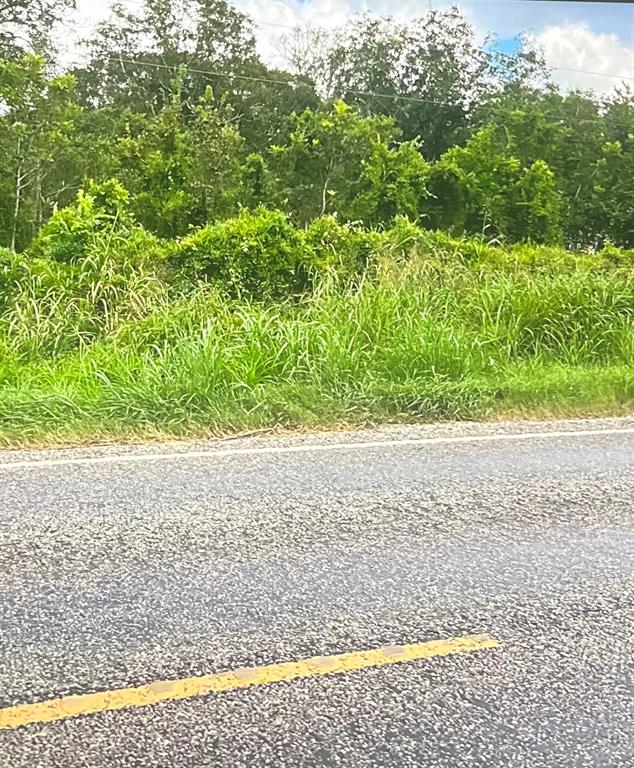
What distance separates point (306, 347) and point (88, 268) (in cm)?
360

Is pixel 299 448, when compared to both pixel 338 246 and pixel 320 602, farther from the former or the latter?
pixel 338 246

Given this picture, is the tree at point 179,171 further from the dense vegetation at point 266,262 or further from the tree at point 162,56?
the tree at point 162,56

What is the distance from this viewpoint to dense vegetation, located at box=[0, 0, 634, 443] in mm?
6742

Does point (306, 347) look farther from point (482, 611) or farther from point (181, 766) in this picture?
point (181, 766)

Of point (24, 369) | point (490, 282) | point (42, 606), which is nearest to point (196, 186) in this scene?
point (490, 282)

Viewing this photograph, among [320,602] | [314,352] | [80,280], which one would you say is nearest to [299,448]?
[314,352]

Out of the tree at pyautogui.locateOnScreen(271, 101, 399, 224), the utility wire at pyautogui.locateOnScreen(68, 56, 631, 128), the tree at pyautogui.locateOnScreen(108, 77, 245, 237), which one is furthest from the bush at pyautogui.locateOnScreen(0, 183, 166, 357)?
the utility wire at pyautogui.locateOnScreen(68, 56, 631, 128)

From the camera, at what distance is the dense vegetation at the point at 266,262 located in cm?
674

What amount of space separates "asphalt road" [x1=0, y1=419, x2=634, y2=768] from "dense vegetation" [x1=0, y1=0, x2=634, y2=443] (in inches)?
59.3

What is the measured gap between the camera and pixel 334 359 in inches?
285

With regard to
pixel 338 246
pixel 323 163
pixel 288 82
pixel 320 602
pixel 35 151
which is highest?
pixel 288 82

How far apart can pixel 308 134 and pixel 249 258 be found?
492 inches

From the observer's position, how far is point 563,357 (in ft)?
27.9

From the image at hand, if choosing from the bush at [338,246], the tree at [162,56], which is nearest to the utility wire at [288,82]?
the tree at [162,56]
